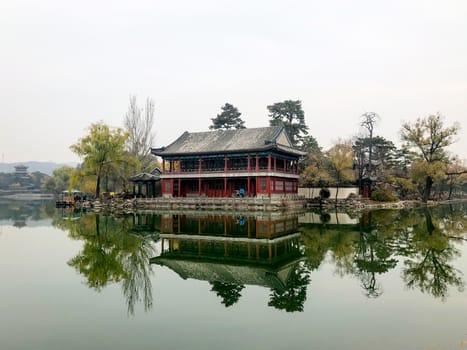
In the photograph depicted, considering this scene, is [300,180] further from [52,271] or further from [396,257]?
[52,271]

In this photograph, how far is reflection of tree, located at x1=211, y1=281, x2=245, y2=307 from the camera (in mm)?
9734

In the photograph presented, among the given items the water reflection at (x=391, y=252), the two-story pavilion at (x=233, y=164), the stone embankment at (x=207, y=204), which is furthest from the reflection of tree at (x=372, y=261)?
the two-story pavilion at (x=233, y=164)

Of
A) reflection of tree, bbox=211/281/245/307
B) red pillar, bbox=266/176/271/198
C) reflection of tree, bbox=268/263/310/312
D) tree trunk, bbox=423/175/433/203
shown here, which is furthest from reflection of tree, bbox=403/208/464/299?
tree trunk, bbox=423/175/433/203

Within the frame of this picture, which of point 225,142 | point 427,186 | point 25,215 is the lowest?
point 25,215

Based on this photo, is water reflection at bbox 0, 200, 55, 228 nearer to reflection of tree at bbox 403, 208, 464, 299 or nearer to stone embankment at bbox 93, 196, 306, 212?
stone embankment at bbox 93, 196, 306, 212

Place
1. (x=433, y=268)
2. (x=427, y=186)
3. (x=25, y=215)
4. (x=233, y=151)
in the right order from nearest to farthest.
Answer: (x=433, y=268)
(x=25, y=215)
(x=233, y=151)
(x=427, y=186)

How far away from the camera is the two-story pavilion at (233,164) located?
4378 cm

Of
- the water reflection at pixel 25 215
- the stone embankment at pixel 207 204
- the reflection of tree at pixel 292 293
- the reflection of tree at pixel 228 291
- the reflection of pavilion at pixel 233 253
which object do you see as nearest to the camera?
the reflection of tree at pixel 292 293

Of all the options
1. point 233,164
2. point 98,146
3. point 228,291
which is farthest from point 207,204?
point 228,291

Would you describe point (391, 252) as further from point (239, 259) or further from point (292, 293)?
point (292, 293)

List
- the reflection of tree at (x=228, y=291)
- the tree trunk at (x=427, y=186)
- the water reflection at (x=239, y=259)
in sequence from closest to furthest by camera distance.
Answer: the reflection of tree at (x=228, y=291) → the water reflection at (x=239, y=259) → the tree trunk at (x=427, y=186)

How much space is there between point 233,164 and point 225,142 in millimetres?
3243

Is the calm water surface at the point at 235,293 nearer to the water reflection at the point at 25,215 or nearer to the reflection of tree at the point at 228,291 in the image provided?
the reflection of tree at the point at 228,291

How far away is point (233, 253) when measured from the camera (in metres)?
16.3
